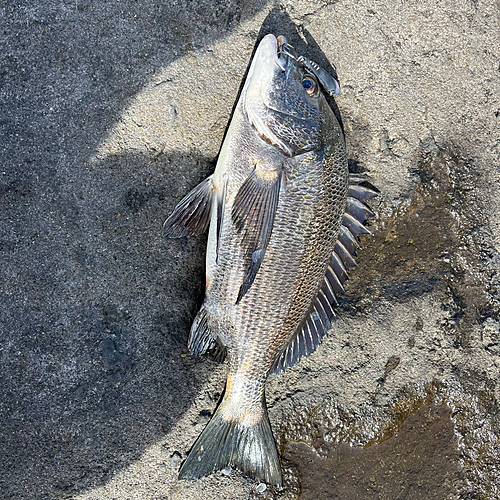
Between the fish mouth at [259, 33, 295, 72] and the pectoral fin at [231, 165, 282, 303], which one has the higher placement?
the fish mouth at [259, 33, 295, 72]

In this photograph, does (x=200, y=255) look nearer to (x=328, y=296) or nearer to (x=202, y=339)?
(x=202, y=339)

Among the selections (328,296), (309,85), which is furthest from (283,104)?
(328,296)

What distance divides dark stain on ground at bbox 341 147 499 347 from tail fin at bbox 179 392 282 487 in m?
1.13

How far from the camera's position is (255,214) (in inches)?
84.6

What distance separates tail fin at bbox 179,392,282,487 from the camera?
7.72 feet

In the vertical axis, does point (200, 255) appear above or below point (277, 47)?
below

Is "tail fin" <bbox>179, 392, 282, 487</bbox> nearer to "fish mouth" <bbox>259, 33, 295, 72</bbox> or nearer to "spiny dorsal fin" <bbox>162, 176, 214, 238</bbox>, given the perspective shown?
"spiny dorsal fin" <bbox>162, 176, 214, 238</bbox>

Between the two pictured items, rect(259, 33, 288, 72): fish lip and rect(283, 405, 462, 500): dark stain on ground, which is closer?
rect(259, 33, 288, 72): fish lip

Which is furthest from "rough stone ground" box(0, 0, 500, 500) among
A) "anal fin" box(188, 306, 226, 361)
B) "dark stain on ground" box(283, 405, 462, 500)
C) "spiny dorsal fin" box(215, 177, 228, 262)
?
"spiny dorsal fin" box(215, 177, 228, 262)

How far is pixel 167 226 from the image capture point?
239 centimetres

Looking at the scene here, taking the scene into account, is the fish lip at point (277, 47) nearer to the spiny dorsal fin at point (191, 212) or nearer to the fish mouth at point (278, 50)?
Answer: the fish mouth at point (278, 50)

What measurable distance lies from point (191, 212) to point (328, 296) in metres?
1.08

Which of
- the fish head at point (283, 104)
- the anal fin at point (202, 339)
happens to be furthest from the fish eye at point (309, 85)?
the anal fin at point (202, 339)

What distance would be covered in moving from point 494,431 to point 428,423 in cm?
53
